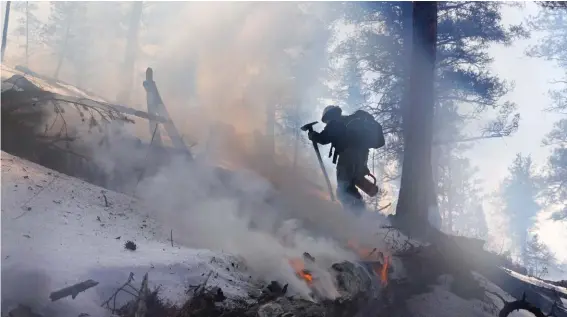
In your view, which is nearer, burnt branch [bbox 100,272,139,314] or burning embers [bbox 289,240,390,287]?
burnt branch [bbox 100,272,139,314]

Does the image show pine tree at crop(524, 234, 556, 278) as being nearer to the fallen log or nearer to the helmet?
the helmet

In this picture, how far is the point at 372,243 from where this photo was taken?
731 cm

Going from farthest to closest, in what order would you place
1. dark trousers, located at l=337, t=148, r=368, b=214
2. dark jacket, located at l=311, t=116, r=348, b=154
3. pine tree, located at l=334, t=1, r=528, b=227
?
pine tree, located at l=334, t=1, r=528, b=227 → dark trousers, located at l=337, t=148, r=368, b=214 → dark jacket, located at l=311, t=116, r=348, b=154

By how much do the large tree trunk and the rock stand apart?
17.0 feet

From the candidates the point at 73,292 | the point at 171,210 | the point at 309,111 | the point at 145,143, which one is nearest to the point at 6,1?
the point at 309,111

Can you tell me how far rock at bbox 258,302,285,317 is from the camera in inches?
148

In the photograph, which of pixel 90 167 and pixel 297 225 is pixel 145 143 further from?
pixel 297 225

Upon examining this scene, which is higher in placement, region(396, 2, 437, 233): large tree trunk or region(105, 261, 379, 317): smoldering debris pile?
region(396, 2, 437, 233): large tree trunk

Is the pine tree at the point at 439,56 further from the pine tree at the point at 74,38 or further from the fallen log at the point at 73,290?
the pine tree at the point at 74,38

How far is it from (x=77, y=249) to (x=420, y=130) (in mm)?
6574

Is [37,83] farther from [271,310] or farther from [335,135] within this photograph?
[271,310]

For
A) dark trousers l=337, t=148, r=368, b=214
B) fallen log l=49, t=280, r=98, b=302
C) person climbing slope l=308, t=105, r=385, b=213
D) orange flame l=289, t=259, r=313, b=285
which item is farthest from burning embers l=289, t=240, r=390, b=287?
fallen log l=49, t=280, r=98, b=302

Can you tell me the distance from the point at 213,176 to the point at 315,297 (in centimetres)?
463

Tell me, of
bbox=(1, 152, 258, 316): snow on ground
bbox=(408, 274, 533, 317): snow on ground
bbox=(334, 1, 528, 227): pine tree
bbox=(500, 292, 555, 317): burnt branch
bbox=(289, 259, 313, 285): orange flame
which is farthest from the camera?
bbox=(334, 1, 528, 227): pine tree
